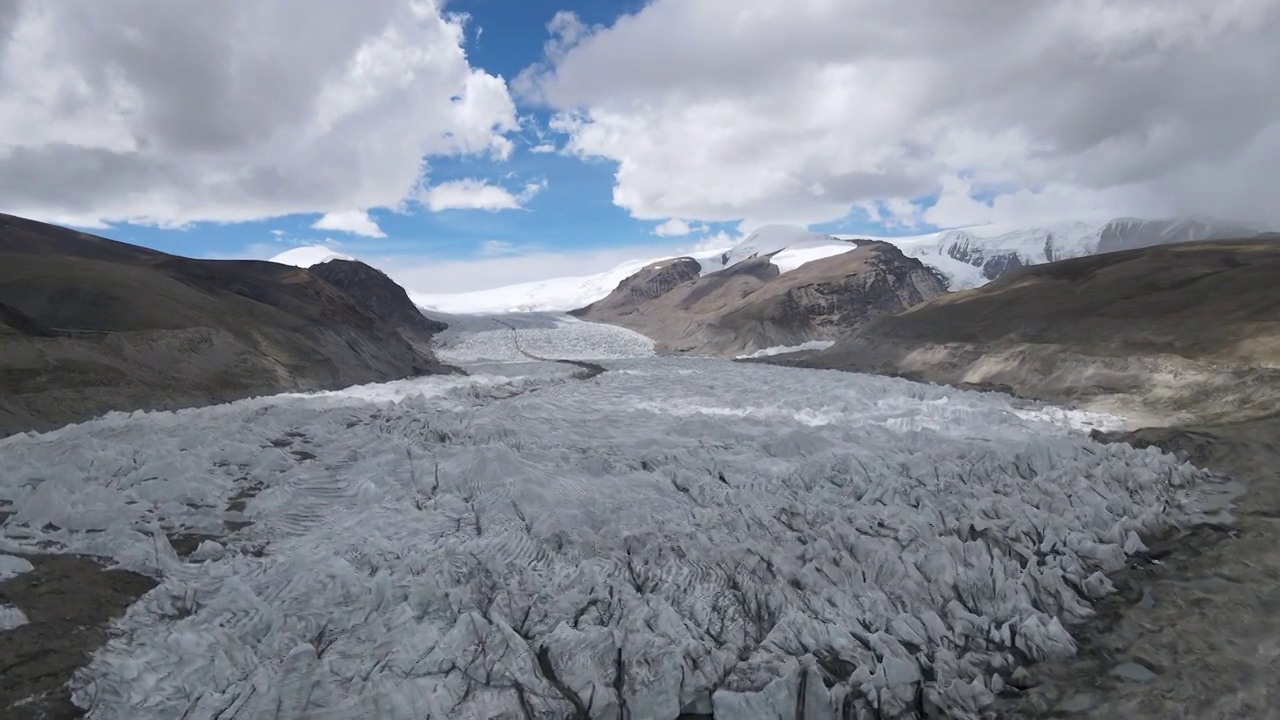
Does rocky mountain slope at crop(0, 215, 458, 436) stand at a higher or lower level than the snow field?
higher

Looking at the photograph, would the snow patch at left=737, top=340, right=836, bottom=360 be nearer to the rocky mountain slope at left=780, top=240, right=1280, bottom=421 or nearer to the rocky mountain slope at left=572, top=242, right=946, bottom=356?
the rocky mountain slope at left=572, top=242, right=946, bottom=356

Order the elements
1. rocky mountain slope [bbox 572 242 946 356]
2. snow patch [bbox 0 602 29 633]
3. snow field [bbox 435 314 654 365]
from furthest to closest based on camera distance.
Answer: rocky mountain slope [bbox 572 242 946 356] < snow field [bbox 435 314 654 365] < snow patch [bbox 0 602 29 633]

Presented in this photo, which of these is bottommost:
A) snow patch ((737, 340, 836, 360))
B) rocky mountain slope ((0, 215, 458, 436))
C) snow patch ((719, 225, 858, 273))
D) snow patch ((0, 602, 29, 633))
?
snow patch ((737, 340, 836, 360))

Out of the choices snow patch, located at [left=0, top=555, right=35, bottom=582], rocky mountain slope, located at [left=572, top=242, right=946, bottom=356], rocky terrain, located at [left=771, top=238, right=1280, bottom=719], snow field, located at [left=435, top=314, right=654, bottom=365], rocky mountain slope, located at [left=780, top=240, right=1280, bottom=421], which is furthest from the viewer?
rocky mountain slope, located at [left=572, top=242, right=946, bottom=356]

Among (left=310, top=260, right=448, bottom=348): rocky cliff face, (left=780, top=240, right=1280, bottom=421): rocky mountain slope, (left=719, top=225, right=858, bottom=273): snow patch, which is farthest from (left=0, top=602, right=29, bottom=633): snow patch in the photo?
(left=719, top=225, right=858, bottom=273): snow patch

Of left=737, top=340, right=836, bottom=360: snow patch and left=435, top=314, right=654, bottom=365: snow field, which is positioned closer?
left=737, top=340, right=836, bottom=360: snow patch

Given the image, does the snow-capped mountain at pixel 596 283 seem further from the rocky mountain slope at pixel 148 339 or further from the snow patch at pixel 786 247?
the rocky mountain slope at pixel 148 339

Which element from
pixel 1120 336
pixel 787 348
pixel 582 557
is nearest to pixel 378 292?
pixel 787 348

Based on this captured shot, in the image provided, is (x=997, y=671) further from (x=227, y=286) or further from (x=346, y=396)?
(x=227, y=286)
